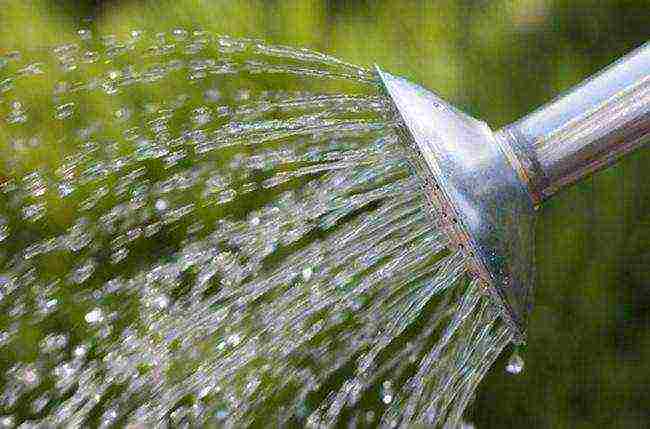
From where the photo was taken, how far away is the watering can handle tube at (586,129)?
0.83 meters

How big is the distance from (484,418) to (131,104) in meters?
0.93

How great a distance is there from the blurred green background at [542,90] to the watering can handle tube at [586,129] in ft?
3.88

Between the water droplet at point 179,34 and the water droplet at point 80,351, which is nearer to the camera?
the water droplet at point 80,351

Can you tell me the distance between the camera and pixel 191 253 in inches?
81.6

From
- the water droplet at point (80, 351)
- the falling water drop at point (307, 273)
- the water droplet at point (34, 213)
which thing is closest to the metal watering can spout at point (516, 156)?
the falling water drop at point (307, 273)

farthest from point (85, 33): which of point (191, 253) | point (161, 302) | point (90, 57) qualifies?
point (161, 302)

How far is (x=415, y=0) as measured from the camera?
89.5 inches

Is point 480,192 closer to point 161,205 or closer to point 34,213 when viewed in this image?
point 161,205

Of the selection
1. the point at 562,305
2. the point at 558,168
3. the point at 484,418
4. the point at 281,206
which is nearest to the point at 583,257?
the point at 562,305

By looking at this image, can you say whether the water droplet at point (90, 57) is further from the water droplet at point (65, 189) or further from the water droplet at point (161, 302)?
the water droplet at point (161, 302)

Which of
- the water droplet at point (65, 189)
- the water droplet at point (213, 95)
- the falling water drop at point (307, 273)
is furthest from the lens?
the water droplet at point (213, 95)

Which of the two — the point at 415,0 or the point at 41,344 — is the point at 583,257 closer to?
the point at 415,0

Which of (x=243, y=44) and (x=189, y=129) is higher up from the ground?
(x=243, y=44)

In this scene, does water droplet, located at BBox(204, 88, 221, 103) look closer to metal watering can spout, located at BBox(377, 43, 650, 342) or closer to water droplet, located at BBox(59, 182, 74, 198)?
water droplet, located at BBox(59, 182, 74, 198)
